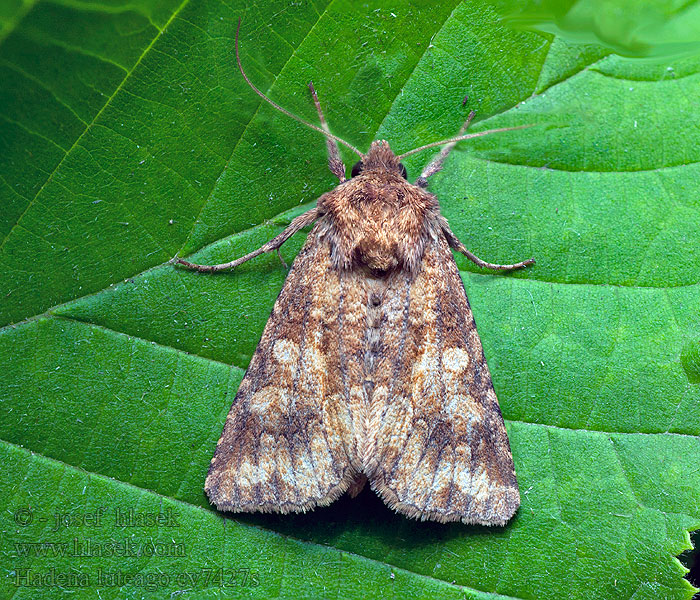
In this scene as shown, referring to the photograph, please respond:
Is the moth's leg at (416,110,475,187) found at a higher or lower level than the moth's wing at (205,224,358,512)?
higher

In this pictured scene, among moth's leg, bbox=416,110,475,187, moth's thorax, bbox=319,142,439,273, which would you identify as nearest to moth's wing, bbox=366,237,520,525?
moth's thorax, bbox=319,142,439,273

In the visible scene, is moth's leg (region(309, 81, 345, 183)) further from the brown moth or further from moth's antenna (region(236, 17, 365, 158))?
the brown moth

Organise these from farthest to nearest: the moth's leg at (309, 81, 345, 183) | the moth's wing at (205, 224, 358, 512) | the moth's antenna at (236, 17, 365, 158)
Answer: the moth's leg at (309, 81, 345, 183)
the moth's antenna at (236, 17, 365, 158)
the moth's wing at (205, 224, 358, 512)

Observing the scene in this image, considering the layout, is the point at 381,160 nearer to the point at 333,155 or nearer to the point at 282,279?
the point at 333,155

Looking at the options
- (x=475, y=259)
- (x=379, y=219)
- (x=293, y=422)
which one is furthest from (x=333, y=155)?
(x=293, y=422)

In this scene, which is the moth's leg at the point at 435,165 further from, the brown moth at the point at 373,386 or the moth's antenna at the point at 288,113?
the moth's antenna at the point at 288,113

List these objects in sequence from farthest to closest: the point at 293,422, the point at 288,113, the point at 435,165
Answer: the point at 435,165, the point at 288,113, the point at 293,422
